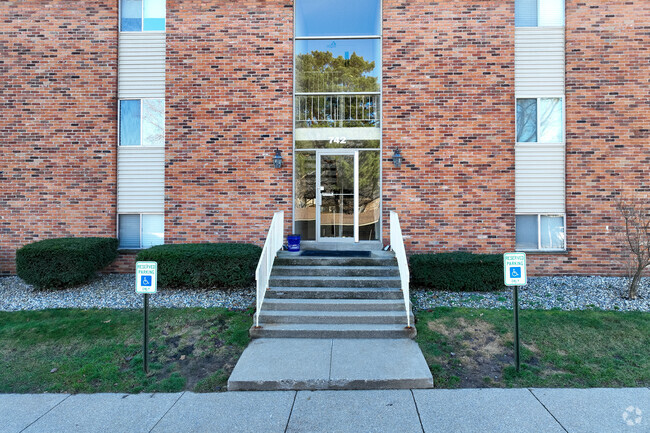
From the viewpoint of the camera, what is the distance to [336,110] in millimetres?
9016

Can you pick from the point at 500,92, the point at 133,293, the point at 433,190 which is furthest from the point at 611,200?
the point at 133,293

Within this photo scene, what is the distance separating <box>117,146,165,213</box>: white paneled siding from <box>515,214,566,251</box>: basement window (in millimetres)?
8767

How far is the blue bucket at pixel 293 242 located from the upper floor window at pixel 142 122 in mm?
4084

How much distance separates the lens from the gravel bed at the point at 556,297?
654 centimetres

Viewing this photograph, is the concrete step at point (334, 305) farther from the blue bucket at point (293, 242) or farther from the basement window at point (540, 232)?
the basement window at point (540, 232)

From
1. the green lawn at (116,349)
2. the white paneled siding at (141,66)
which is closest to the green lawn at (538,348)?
the green lawn at (116,349)

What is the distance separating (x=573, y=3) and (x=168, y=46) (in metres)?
9.70

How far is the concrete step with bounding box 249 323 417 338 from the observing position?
17.9 feet

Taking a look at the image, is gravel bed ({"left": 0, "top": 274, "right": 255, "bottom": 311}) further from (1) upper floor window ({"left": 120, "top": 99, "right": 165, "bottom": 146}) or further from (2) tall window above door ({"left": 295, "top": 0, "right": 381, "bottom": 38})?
(2) tall window above door ({"left": 295, "top": 0, "right": 381, "bottom": 38})

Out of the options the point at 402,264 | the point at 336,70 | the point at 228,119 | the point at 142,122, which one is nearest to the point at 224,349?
the point at 402,264

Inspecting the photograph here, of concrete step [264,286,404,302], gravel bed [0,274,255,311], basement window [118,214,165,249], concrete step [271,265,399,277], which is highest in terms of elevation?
basement window [118,214,165,249]

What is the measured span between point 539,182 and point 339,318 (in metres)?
6.10

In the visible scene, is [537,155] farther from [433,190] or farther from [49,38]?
[49,38]

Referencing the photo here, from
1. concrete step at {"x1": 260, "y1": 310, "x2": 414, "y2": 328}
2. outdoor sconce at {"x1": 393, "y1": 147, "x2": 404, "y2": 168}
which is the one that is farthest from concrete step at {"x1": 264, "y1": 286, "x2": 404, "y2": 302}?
outdoor sconce at {"x1": 393, "y1": 147, "x2": 404, "y2": 168}
